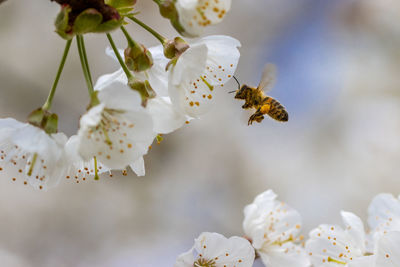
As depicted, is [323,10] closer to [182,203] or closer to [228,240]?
[182,203]

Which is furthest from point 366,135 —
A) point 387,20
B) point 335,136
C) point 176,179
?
point 176,179

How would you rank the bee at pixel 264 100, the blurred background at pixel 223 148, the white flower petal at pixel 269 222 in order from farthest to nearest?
the blurred background at pixel 223 148 → the bee at pixel 264 100 → the white flower petal at pixel 269 222

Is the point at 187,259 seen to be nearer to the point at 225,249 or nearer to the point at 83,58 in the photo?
the point at 225,249

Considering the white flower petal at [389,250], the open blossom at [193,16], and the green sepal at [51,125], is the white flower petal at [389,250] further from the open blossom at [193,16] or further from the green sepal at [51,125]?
the green sepal at [51,125]

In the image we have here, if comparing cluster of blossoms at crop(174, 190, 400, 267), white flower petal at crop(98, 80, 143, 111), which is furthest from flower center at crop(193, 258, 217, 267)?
white flower petal at crop(98, 80, 143, 111)

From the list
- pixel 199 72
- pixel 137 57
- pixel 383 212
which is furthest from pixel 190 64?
pixel 383 212

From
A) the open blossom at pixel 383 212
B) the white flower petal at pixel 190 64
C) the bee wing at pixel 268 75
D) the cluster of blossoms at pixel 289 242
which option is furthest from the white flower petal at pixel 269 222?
the white flower petal at pixel 190 64
